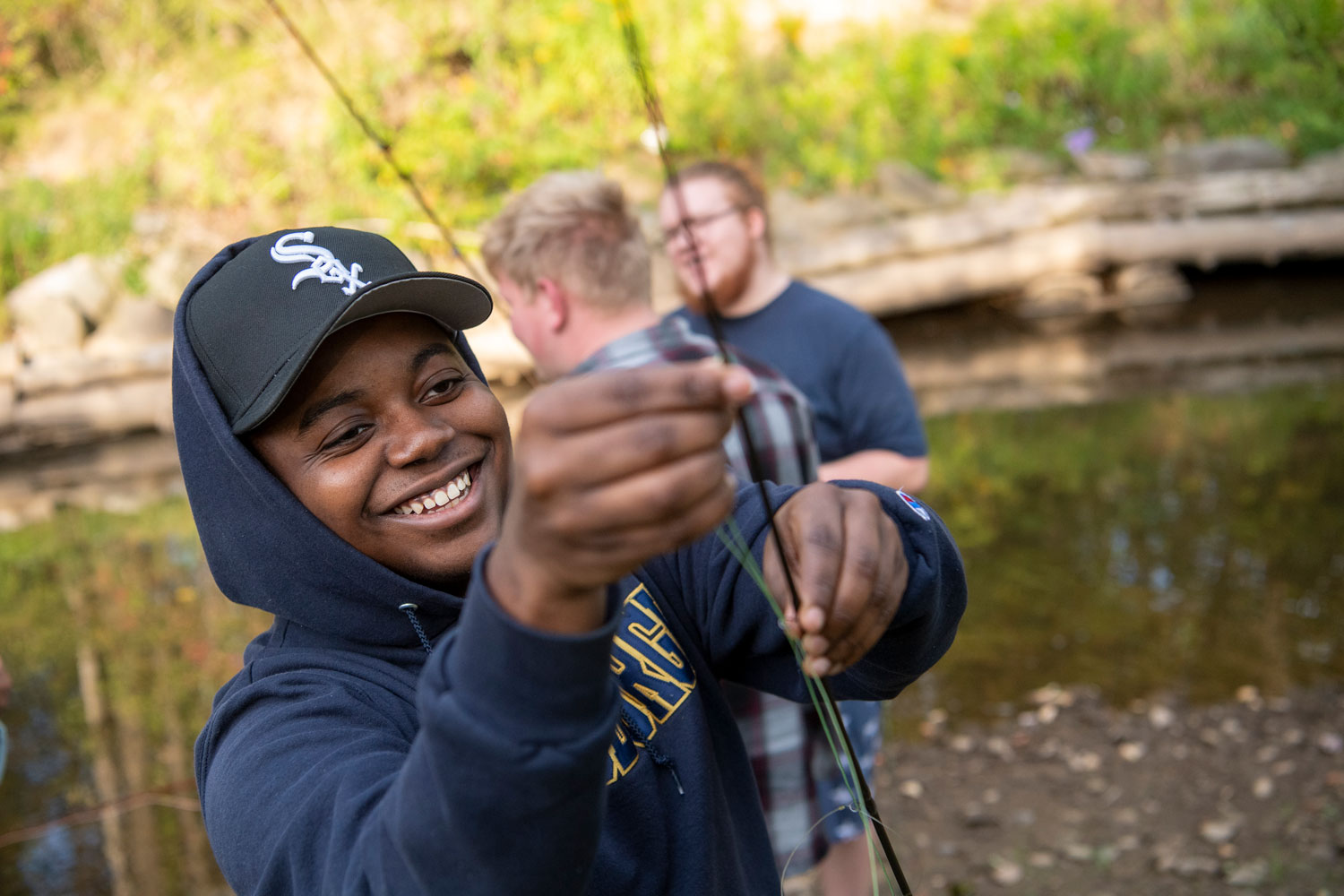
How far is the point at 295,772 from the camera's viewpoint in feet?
4.24

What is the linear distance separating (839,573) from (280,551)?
0.78 meters

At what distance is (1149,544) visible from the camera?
20.4 ft

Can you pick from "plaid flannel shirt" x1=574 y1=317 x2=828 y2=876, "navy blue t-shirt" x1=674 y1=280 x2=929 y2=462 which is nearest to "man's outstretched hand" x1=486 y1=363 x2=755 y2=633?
"plaid flannel shirt" x1=574 y1=317 x2=828 y2=876

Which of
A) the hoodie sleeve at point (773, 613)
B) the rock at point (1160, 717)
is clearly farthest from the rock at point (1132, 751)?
the hoodie sleeve at point (773, 613)

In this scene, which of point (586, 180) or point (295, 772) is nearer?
point (295, 772)

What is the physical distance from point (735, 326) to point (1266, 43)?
39.4ft

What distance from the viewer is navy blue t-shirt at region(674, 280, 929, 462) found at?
141 inches

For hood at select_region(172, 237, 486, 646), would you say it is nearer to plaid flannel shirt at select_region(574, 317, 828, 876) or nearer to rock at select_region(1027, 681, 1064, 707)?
plaid flannel shirt at select_region(574, 317, 828, 876)

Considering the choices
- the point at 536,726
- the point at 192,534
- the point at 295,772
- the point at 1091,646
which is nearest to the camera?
the point at 536,726

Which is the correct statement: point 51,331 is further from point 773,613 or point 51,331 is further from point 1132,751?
point 773,613

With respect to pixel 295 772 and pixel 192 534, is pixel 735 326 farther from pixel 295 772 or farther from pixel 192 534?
pixel 192 534

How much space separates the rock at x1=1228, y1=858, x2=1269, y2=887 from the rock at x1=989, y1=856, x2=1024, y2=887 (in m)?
0.61

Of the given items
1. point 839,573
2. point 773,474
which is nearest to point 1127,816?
point 773,474

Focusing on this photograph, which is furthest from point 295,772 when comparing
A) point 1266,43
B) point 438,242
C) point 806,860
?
point 1266,43
